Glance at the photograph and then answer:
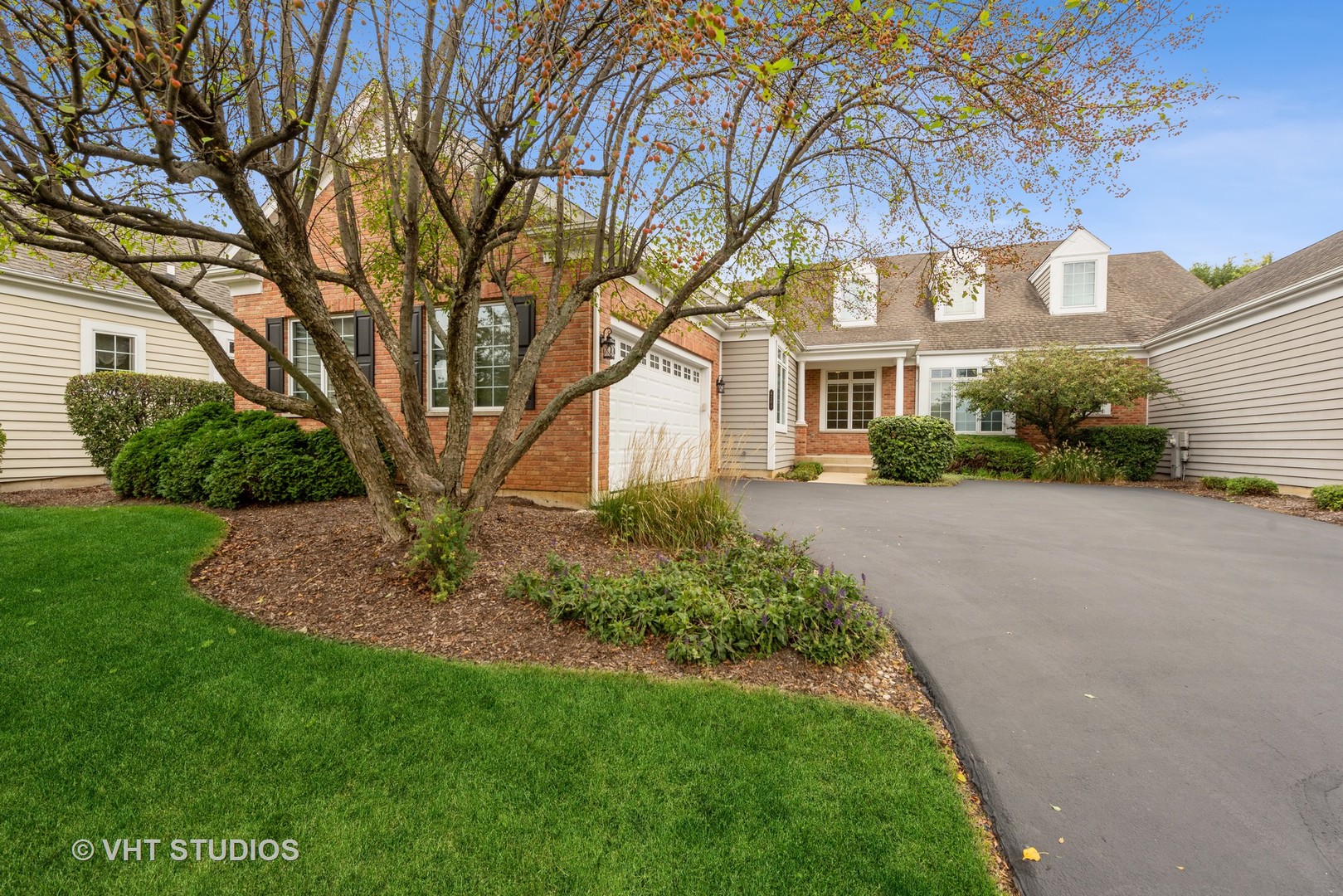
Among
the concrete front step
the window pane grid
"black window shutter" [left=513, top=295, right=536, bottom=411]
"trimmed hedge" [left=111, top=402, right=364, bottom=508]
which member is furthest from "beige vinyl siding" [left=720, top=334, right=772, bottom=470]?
the window pane grid

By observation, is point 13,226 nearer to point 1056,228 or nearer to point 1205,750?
point 1205,750

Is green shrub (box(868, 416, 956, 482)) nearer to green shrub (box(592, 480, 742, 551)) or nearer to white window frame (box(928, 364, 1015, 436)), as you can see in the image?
white window frame (box(928, 364, 1015, 436))

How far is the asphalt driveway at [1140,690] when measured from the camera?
6.21 feet

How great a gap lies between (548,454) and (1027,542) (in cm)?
556

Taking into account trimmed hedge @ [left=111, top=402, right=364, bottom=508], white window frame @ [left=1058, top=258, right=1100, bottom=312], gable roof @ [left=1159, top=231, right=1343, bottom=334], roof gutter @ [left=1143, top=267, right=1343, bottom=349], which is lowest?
trimmed hedge @ [left=111, top=402, right=364, bottom=508]

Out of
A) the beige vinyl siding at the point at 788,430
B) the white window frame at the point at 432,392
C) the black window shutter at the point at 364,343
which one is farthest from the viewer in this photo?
the beige vinyl siding at the point at 788,430

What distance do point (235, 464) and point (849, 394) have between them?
13866 mm

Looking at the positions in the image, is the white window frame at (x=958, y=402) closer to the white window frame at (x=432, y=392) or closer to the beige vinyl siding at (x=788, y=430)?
the beige vinyl siding at (x=788, y=430)

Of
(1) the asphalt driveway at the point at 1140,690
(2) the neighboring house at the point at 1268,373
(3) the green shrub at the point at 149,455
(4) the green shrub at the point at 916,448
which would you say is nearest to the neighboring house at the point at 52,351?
(3) the green shrub at the point at 149,455

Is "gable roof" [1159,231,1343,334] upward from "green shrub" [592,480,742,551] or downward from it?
upward

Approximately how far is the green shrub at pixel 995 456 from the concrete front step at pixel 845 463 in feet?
6.32

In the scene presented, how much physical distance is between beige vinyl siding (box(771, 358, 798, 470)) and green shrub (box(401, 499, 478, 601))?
363 inches

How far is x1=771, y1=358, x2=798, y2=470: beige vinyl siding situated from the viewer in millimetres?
12836

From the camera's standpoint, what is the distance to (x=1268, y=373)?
9297 millimetres
